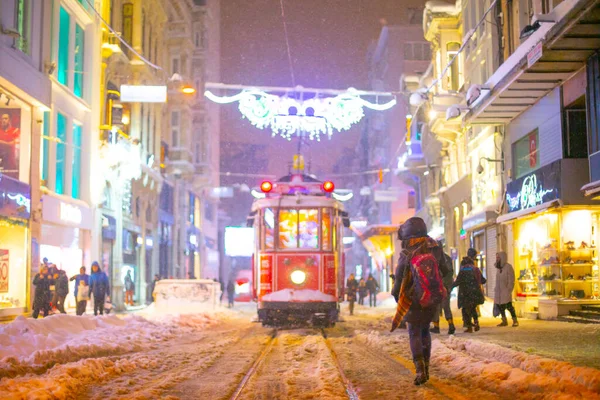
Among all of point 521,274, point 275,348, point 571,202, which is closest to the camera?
point 275,348

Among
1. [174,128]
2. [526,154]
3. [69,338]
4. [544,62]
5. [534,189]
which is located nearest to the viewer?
[69,338]

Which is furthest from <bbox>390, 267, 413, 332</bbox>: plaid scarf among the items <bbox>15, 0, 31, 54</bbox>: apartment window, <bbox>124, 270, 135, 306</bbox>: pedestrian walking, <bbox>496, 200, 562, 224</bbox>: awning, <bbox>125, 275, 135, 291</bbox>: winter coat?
<bbox>125, 275, 135, 291</bbox>: winter coat

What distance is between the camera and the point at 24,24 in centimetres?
2198

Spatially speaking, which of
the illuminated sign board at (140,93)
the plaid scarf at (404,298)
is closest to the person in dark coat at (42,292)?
the illuminated sign board at (140,93)

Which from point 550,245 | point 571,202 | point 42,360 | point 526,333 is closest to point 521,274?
point 550,245

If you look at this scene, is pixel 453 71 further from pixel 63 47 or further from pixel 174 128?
pixel 174 128

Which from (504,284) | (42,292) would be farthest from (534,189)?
(42,292)

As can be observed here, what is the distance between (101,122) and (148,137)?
9377 millimetres

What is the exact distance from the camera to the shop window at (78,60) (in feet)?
90.4

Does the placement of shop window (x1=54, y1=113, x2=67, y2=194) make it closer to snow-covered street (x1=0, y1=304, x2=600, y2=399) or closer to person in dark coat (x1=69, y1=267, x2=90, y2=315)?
person in dark coat (x1=69, y1=267, x2=90, y2=315)

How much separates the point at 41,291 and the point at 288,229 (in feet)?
24.1

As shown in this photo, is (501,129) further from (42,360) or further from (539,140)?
(42,360)

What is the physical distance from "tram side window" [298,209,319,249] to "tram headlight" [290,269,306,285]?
0.65 meters

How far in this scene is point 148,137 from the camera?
3928cm
